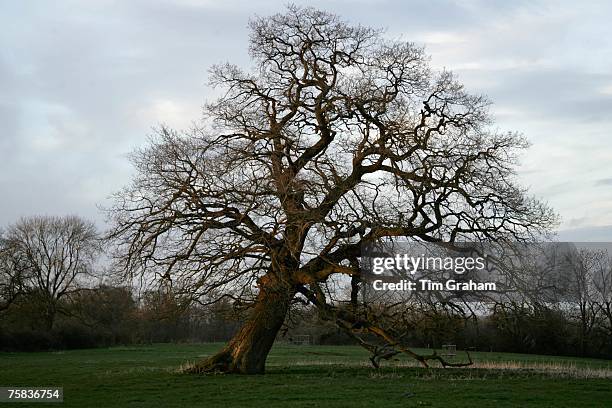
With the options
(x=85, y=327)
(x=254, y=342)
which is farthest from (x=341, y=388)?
(x=85, y=327)

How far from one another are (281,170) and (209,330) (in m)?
44.4

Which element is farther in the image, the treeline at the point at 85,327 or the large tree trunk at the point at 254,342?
the treeline at the point at 85,327

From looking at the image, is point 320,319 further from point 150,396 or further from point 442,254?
point 150,396

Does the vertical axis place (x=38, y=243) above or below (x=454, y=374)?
above

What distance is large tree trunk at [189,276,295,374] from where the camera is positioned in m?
22.5

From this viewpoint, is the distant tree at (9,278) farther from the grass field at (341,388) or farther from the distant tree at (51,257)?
the grass field at (341,388)

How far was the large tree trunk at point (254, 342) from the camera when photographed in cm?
2248

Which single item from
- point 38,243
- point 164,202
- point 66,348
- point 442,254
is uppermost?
point 38,243

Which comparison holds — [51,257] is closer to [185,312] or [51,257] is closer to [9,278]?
[9,278]

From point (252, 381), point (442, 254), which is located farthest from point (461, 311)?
point (252, 381)

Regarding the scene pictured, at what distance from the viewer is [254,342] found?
23.1m

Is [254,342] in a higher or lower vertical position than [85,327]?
lower

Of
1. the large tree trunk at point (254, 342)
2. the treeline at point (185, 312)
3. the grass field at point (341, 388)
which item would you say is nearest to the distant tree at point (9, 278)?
the treeline at point (185, 312)

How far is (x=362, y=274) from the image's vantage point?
21703 mm
